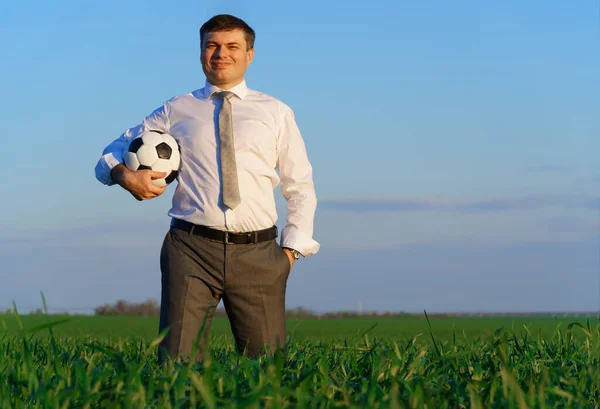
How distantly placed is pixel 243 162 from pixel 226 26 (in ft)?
3.72

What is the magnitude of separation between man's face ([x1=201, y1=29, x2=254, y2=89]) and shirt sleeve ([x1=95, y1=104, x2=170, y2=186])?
51 cm

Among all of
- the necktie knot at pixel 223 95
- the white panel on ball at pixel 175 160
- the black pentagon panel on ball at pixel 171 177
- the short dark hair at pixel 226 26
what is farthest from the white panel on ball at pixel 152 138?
the short dark hair at pixel 226 26

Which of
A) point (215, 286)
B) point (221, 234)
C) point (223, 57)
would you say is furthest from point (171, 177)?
point (223, 57)

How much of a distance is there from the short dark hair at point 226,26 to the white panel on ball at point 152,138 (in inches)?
35.1

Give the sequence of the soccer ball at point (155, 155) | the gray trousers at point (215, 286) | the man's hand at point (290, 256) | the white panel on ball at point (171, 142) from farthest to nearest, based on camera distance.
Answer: the man's hand at point (290, 256) < the white panel on ball at point (171, 142) < the soccer ball at point (155, 155) < the gray trousers at point (215, 286)

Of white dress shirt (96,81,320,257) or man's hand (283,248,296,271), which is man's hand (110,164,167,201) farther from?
man's hand (283,248,296,271)

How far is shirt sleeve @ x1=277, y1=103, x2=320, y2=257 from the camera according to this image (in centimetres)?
586

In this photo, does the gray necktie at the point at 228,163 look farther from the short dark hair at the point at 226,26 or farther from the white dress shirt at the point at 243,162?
the short dark hair at the point at 226,26

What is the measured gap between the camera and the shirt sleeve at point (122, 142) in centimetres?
580

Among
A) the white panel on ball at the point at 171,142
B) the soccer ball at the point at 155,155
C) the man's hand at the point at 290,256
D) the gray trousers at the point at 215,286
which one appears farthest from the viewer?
the man's hand at the point at 290,256

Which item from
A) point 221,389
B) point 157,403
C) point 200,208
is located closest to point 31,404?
point 157,403

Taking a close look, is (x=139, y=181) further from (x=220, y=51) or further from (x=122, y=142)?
(x=220, y=51)

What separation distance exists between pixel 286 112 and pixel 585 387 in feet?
10.8

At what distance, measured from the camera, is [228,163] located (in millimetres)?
5477
